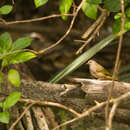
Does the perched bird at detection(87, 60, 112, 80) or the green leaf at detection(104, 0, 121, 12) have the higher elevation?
the green leaf at detection(104, 0, 121, 12)

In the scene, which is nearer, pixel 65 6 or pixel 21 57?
pixel 21 57

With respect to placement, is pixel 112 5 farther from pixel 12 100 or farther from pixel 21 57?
pixel 12 100

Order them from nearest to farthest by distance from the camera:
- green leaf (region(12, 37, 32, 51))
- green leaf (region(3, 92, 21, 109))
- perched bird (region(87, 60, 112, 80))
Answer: green leaf (region(3, 92, 21, 109)) → green leaf (region(12, 37, 32, 51)) → perched bird (region(87, 60, 112, 80))

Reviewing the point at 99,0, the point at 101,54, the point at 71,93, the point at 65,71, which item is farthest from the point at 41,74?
the point at 99,0

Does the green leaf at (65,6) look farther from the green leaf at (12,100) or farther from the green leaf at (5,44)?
the green leaf at (12,100)

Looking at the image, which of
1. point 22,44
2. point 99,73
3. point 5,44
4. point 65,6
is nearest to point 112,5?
point 65,6

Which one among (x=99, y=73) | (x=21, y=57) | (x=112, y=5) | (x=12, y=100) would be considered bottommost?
→ (x=99, y=73)

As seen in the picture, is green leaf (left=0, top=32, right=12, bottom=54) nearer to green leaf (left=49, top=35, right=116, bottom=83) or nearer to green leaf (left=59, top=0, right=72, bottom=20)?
green leaf (left=59, top=0, right=72, bottom=20)

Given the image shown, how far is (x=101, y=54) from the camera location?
4.95 meters

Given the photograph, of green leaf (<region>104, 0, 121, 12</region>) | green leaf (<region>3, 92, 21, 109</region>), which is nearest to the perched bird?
green leaf (<region>104, 0, 121, 12</region>)

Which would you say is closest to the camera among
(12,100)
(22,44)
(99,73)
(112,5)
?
(12,100)

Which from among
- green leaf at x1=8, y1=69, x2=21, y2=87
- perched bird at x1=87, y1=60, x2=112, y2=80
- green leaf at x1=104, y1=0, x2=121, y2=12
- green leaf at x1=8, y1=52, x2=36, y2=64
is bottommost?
perched bird at x1=87, y1=60, x2=112, y2=80

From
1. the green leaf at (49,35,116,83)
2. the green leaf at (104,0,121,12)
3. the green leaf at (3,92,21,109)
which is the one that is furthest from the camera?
the green leaf at (49,35,116,83)

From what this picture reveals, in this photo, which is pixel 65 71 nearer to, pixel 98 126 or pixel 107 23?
pixel 98 126
